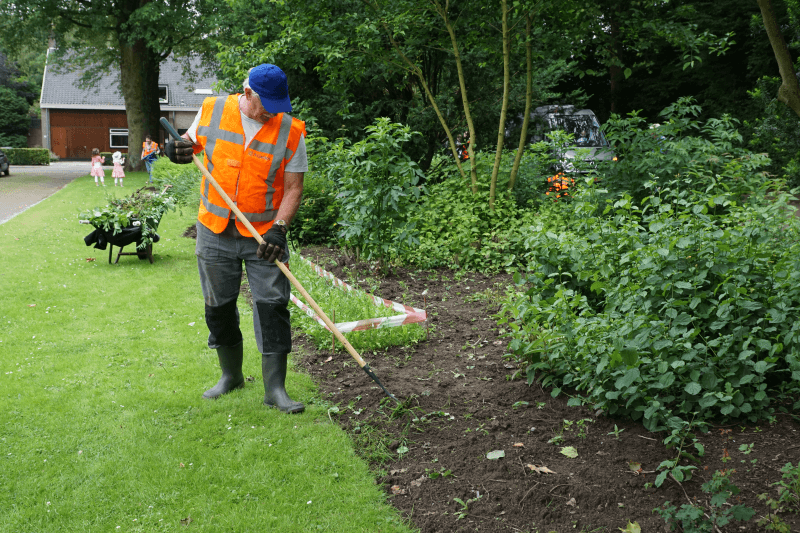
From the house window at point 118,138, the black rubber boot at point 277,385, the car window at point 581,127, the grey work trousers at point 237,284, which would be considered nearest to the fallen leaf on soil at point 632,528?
the black rubber boot at point 277,385

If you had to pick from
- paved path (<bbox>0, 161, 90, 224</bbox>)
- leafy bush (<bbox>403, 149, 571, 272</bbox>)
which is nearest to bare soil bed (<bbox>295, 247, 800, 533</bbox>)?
leafy bush (<bbox>403, 149, 571, 272</bbox>)

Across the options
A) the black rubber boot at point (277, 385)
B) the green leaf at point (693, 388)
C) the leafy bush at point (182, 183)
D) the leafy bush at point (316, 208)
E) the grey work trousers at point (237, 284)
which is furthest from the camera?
the leafy bush at point (182, 183)

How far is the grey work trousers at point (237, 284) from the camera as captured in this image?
4.24 metres

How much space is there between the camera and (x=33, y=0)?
2423 centimetres

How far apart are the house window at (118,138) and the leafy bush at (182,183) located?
3223 cm

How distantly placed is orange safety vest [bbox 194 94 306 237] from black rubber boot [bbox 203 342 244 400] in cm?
90

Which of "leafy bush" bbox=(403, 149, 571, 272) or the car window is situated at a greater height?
the car window

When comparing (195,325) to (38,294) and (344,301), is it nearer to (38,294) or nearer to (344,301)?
(344,301)

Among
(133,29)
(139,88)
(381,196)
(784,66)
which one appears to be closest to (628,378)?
(784,66)

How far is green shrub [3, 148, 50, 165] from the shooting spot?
3847cm

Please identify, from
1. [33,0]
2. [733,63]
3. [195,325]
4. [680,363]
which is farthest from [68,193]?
[733,63]

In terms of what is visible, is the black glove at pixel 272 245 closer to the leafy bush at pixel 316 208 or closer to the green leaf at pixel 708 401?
the green leaf at pixel 708 401

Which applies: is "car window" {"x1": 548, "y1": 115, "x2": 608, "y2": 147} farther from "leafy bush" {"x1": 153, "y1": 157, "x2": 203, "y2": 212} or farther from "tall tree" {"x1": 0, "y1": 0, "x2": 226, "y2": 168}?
"tall tree" {"x1": 0, "y1": 0, "x2": 226, "y2": 168}

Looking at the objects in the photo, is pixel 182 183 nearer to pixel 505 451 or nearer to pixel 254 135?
pixel 254 135
